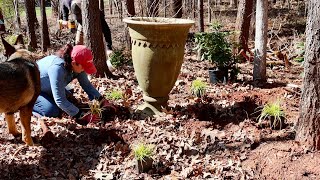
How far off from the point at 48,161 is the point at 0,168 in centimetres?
49

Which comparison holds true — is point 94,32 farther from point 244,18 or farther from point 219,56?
point 244,18

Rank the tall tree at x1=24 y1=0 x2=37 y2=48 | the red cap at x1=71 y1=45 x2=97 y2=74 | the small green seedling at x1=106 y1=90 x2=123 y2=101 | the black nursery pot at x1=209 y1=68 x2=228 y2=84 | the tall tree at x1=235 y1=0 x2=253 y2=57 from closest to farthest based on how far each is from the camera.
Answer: the red cap at x1=71 y1=45 x2=97 y2=74, the small green seedling at x1=106 y1=90 x2=123 y2=101, the black nursery pot at x1=209 y1=68 x2=228 y2=84, the tall tree at x1=235 y1=0 x2=253 y2=57, the tall tree at x1=24 y1=0 x2=37 y2=48

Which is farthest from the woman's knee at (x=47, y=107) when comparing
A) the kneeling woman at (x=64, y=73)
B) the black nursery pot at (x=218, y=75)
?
the black nursery pot at (x=218, y=75)

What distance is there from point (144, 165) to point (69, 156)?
93cm

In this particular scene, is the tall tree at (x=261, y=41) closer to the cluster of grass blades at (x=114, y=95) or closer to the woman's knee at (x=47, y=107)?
the cluster of grass blades at (x=114, y=95)

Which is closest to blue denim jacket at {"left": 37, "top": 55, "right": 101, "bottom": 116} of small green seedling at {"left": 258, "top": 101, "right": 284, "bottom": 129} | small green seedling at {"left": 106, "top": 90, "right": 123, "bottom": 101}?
small green seedling at {"left": 106, "top": 90, "right": 123, "bottom": 101}

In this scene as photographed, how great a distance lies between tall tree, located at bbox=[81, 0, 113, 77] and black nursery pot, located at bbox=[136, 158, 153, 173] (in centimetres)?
320

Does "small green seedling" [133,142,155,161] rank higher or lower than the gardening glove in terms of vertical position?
lower

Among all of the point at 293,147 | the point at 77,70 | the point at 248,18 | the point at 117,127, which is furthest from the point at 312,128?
the point at 248,18

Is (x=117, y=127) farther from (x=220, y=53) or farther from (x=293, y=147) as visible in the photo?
(x=220, y=53)

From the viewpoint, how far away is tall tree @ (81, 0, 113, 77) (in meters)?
6.56

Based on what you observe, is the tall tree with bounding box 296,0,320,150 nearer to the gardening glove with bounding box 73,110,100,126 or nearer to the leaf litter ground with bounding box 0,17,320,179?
the leaf litter ground with bounding box 0,17,320,179

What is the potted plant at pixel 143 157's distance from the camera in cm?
381

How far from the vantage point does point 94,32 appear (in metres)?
6.67
